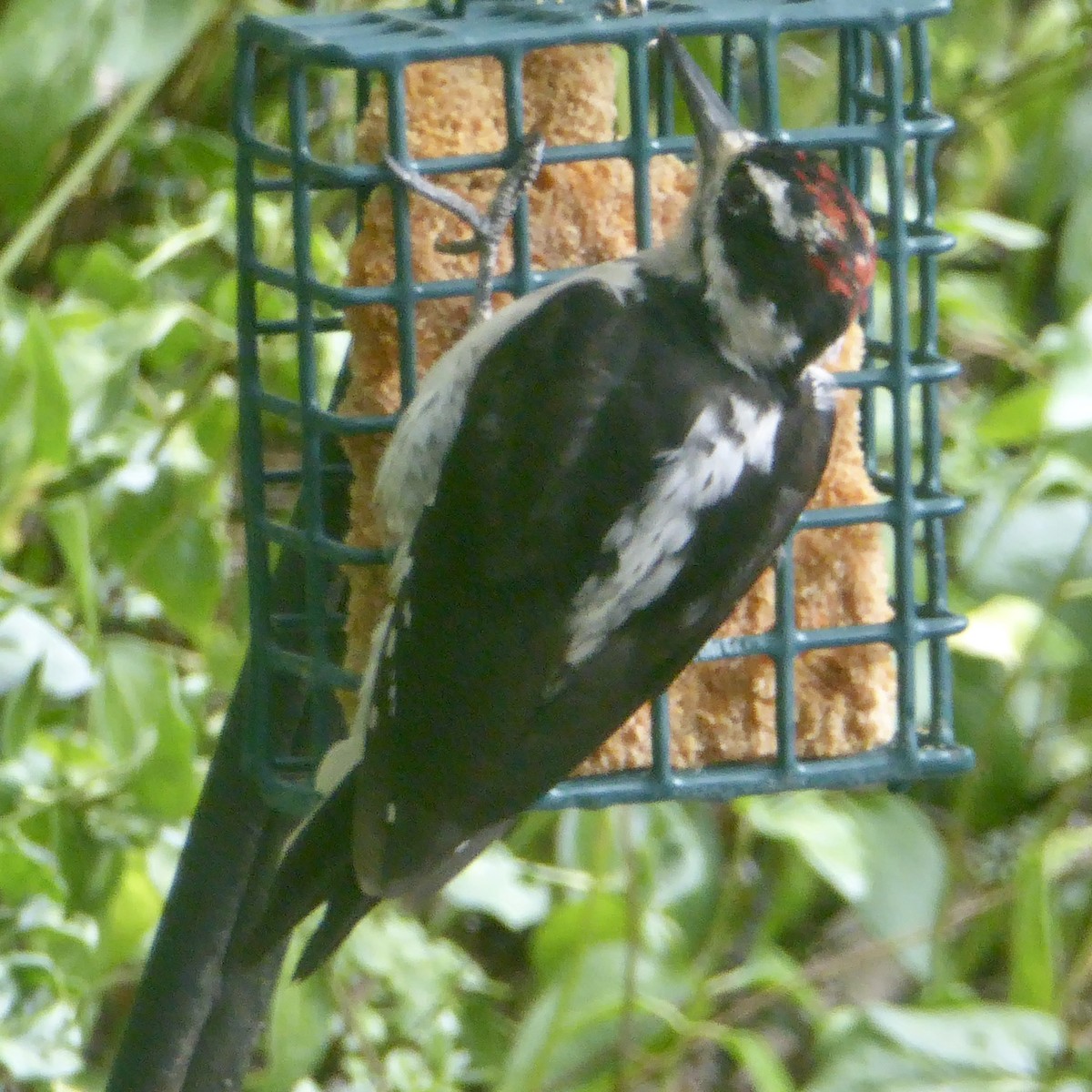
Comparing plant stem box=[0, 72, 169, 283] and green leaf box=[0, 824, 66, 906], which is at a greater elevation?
plant stem box=[0, 72, 169, 283]

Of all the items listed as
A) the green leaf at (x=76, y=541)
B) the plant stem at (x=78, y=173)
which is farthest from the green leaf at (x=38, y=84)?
the green leaf at (x=76, y=541)

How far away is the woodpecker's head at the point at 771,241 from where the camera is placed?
1.35 m

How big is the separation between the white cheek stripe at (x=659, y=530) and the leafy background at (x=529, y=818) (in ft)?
1.46

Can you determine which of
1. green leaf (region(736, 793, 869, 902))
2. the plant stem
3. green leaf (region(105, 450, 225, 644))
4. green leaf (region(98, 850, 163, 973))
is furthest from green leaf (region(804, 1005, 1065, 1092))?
the plant stem

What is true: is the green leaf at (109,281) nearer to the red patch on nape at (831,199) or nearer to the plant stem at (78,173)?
the plant stem at (78,173)

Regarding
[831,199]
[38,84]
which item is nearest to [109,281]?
[38,84]

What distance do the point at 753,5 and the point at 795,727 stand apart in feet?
1.72

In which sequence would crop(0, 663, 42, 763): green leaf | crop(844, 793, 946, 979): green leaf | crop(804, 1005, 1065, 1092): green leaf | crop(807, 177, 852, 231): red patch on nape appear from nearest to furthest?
crop(807, 177, 852, 231): red patch on nape → crop(0, 663, 42, 763): green leaf → crop(804, 1005, 1065, 1092): green leaf → crop(844, 793, 946, 979): green leaf

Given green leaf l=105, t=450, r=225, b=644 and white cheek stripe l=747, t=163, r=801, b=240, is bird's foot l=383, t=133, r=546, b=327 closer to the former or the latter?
white cheek stripe l=747, t=163, r=801, b=240

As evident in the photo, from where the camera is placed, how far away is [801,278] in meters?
1.37

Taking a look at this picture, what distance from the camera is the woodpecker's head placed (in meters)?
1.35

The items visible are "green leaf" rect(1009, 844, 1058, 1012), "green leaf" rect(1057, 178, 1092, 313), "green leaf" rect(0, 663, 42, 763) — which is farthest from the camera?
"green leaf" rect(1057, 178, 1092, 313)

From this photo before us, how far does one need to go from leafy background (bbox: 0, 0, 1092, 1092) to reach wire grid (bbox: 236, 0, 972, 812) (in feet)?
0.56

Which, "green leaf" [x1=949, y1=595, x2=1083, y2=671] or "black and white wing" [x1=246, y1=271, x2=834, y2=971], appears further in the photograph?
"green leaf" [x1=949, y1=595, x2=1083, y2=671]
